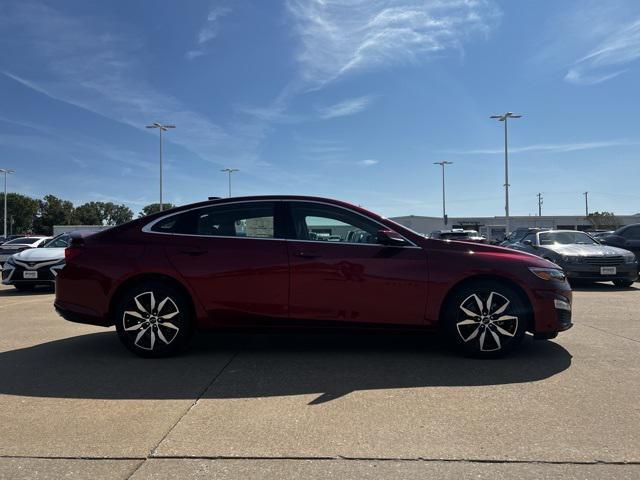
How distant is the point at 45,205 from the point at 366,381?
109 m

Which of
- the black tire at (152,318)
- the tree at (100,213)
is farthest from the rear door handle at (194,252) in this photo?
the tree at (100,213)

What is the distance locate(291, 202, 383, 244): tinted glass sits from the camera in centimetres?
481

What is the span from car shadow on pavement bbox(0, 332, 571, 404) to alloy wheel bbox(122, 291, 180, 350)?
22 cm

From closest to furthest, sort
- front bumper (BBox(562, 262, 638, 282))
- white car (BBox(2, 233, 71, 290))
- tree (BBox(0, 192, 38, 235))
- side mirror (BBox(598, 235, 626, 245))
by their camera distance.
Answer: white car (BBox(2, 233, 71, 290))
front bumper (BBox(562, 262, 638, 282))
side mirror (BBox(598, 235, 626, 245))
tree (BBox(0, 192, 38, 235))

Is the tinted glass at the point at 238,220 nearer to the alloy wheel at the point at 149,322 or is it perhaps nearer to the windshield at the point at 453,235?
the alloy wheel at the point at 149,322

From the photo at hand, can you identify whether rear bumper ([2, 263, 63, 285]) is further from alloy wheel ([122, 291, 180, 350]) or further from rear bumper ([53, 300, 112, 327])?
alloy wheel ([122, 291, 180, 350])

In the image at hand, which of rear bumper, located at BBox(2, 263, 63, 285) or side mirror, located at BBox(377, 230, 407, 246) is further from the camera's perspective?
rear bumper, located at BBox(2, 263, 63, 285)

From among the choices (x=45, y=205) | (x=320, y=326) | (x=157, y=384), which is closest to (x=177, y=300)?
(x=157, y=384)

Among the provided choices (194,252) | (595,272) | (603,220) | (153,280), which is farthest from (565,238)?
(603,220)

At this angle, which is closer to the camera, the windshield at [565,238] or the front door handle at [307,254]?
the front door handle at [307,254]

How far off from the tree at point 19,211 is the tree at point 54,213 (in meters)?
1.96

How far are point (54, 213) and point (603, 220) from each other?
95.9m

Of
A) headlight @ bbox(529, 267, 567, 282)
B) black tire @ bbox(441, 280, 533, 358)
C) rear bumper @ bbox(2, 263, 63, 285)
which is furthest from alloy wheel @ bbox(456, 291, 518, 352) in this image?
rear bumper @ bbox(2, 263, 63, 285)

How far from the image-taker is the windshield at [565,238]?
482 inches
